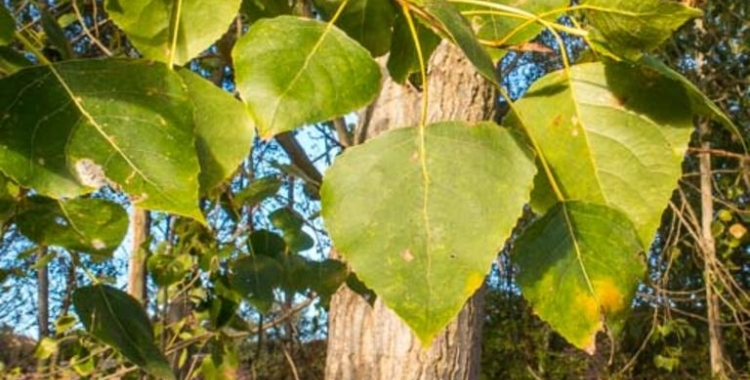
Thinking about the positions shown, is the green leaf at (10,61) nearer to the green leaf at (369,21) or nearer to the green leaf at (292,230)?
the green leaf at (369,21)

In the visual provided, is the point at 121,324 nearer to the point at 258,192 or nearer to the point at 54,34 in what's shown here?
the point at 54,34

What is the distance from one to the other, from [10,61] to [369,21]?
8.1 inches

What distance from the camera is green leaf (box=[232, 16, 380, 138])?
388 mm

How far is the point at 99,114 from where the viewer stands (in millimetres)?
369

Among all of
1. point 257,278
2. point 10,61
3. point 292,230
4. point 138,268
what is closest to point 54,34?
point 10,61

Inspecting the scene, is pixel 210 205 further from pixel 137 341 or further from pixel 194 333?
pixel 137 341

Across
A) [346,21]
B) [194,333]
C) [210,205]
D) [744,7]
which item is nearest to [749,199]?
[744,7]

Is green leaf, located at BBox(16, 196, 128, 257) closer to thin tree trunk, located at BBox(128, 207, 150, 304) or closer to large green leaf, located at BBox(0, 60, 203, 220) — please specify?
large green leaf, located at BBox(0, 60, 203, 220)

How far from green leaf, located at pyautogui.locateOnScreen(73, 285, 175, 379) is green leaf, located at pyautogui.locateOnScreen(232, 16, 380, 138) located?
9.4 inches

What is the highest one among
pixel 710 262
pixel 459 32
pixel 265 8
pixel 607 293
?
pixel 710 262

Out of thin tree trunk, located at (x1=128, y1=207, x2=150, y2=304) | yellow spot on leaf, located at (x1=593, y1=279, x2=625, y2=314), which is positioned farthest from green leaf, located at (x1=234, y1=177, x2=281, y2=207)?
thin tree trunk, located at (x1=128, y1=207, x2=150, y2=304)

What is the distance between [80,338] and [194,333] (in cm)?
40

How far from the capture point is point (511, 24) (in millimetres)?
528

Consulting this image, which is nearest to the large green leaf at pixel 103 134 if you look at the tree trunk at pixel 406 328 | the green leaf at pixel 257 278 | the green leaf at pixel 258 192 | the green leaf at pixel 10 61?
the green leaf at pixel 10 61
